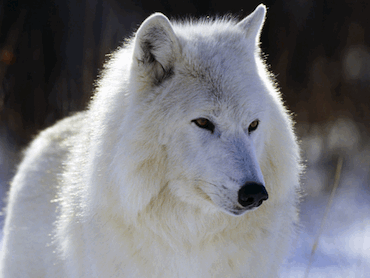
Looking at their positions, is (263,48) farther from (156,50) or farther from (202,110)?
(202,110)

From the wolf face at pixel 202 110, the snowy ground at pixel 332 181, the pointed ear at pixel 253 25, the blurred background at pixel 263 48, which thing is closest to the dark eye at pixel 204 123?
the wolf face at pixel 202 110

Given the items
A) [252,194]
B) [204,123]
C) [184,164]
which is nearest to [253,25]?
[204,123]

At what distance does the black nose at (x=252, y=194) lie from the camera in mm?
1867

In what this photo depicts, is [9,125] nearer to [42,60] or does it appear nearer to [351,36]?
[42,60]

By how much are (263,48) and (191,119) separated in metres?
6.99

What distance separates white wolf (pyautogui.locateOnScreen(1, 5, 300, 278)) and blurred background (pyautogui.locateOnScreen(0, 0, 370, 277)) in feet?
18.7

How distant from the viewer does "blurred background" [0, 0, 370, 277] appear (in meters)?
8.13

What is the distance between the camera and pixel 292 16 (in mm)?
8516

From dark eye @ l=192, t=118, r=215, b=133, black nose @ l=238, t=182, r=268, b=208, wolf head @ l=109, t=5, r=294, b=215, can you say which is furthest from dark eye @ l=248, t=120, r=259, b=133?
black nose @ l=238, t=182, r=268, b=208

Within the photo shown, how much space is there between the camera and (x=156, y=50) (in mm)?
2234

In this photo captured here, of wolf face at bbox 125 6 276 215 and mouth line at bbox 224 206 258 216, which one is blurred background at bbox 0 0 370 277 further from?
mouth line at bbox 224 206 258 216

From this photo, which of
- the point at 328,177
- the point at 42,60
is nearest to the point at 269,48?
the point at 328,177

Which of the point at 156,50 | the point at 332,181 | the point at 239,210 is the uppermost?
the point at 156,50

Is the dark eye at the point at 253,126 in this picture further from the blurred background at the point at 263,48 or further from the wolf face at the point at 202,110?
the blurred background at the point at 263,48
